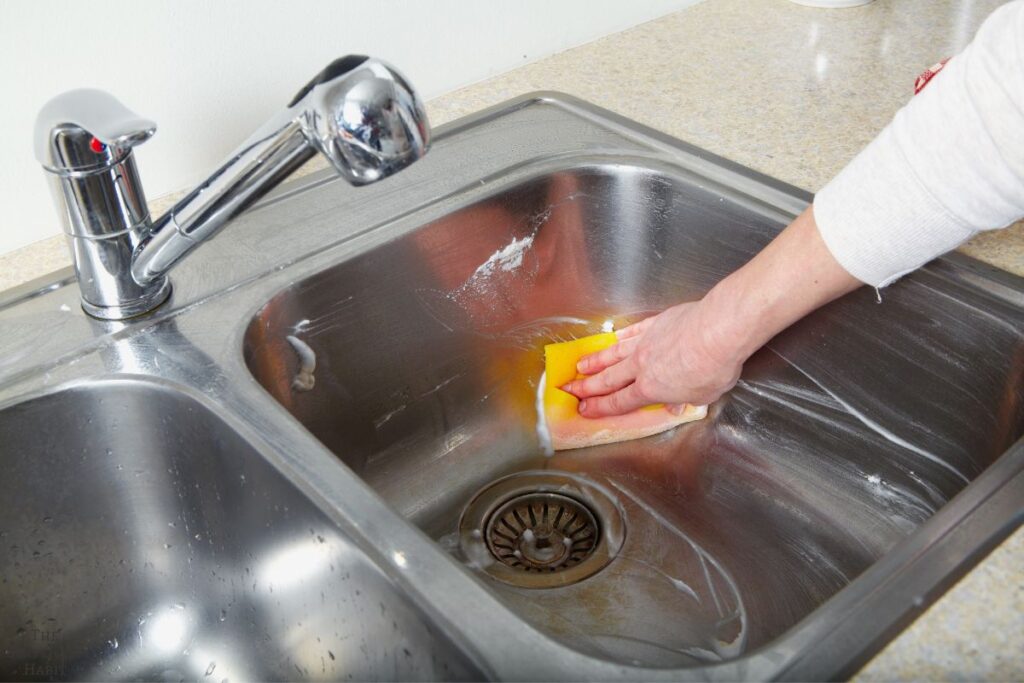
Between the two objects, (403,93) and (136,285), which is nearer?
(403,93)

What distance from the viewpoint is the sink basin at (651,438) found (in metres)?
0.80

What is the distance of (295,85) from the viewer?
0.97 metres

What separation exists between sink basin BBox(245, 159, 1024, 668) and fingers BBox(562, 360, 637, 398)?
58mm

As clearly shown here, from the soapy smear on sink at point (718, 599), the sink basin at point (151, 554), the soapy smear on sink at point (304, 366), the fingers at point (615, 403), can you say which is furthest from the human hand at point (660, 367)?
the sink basin at point (151, 554)

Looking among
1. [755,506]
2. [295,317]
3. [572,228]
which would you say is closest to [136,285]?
[295,317]

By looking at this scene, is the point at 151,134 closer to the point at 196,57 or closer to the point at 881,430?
the point at 196,57

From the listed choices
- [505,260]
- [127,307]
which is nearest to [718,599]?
[505,260]

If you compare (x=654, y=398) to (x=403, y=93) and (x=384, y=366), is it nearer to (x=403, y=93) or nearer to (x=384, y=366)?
(x=384, y=366)

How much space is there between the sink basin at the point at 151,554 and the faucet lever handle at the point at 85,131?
0.16 m

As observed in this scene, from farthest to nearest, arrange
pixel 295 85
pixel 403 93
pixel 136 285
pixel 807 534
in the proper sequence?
1. pixel 295 85
2. pixel 807 534
3. pixel 136 285
4. pixel 403 93

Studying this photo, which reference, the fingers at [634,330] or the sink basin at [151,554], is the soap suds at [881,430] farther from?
the sink basin at [151,554]

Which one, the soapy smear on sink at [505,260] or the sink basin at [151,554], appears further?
the soapy smear on sink at [505,260]

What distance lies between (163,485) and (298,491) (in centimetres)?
18

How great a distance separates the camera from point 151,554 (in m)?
0.76
